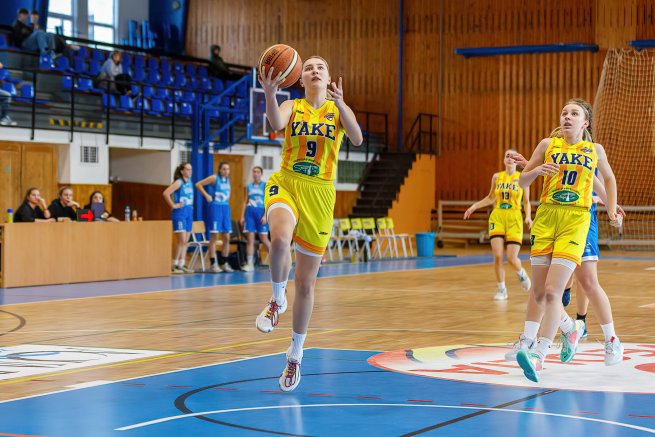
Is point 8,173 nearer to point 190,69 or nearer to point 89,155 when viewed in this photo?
point 89,155

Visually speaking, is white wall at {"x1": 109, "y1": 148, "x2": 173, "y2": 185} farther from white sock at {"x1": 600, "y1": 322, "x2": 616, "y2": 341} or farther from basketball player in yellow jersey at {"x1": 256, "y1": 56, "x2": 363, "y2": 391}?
basketball player in yellow jersey at {"x1": 256, "y1": 56, "x2": 363, "y2": 391}

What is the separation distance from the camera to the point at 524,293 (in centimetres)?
1501

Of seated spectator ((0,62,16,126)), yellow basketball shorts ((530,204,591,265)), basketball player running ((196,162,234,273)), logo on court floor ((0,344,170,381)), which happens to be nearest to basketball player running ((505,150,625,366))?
yellow basketball shorts ((530,204,591,265))

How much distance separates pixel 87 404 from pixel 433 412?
203cm

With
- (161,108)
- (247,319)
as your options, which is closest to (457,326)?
(247,319)

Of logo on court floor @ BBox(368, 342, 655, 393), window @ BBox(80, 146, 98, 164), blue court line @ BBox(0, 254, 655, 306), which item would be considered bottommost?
blue court line @ BBox(0, 254, 655, 306)

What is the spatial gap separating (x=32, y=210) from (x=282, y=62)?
10.3m

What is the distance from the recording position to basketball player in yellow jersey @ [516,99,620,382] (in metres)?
7.07

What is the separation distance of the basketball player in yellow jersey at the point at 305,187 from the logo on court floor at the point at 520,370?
4.03 ft

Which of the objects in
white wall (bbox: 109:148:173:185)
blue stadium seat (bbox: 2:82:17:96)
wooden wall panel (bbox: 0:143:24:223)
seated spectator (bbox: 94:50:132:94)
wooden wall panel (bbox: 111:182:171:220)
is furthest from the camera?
wooden wall panel (bbox: 111:182:171:220)

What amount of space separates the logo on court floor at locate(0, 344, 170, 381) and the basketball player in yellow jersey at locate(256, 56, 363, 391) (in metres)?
1.92

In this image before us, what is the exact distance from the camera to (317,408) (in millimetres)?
6117

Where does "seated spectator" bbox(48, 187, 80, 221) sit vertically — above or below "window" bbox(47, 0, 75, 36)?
below

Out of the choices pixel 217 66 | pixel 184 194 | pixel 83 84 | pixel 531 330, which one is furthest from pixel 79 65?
pixel 531 330
